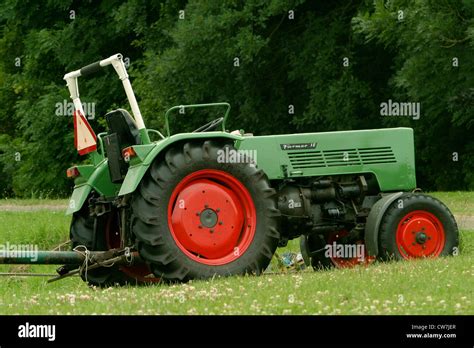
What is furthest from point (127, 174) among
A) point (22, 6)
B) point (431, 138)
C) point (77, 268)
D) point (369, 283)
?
point (22, 6)

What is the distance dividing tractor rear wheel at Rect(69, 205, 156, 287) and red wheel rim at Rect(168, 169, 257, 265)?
117 cm

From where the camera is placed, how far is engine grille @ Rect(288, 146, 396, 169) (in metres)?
11.3

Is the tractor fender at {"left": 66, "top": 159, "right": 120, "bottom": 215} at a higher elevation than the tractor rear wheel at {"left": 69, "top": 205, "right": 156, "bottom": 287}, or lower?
higher

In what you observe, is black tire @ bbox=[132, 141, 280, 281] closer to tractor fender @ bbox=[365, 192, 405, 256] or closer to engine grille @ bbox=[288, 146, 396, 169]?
engine grille @ bbox=[288, 146, 396, 169]

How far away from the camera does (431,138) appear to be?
28984mm

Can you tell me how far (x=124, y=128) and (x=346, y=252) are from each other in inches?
102

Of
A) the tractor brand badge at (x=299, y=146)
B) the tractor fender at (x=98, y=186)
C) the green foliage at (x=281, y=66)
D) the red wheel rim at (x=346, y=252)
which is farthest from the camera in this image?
the green foliage at (x=281, y=66)

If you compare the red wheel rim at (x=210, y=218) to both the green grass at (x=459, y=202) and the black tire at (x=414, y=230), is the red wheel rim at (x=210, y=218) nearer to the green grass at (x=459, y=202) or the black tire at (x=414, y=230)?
the black tire at (x=414, y=230)

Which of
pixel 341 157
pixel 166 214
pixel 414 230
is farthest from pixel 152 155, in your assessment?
pixel 414 230

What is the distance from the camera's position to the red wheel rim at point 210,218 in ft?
34.5

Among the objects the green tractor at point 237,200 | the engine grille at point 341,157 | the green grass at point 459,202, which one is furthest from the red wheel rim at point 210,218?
the green grass at point 459,202

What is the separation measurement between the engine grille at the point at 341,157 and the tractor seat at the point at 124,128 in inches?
58.0

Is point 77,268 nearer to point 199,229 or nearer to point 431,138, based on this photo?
point 199,229

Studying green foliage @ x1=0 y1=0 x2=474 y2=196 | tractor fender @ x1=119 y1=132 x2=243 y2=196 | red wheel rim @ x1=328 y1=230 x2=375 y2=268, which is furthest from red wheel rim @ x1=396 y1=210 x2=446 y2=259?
green foliage @ x1=0 y1=0 x2=474 y2=196
